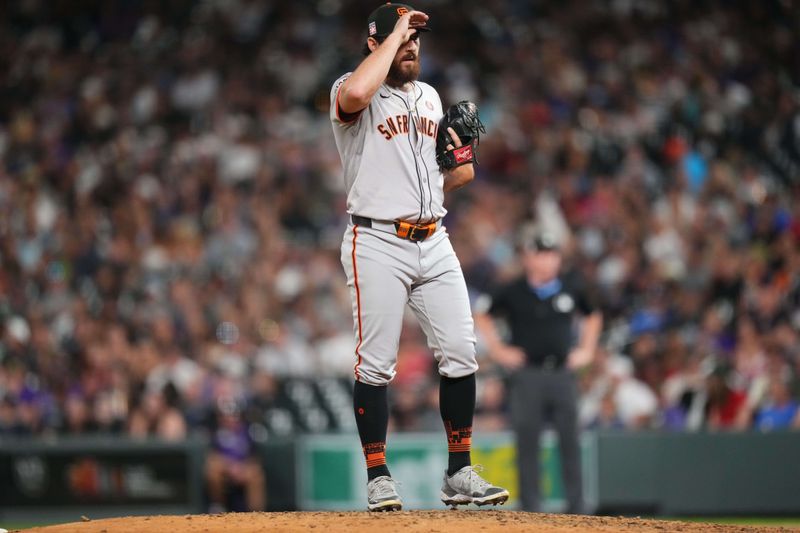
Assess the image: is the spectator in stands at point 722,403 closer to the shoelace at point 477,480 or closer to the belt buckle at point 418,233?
the shoelace at point 477,480

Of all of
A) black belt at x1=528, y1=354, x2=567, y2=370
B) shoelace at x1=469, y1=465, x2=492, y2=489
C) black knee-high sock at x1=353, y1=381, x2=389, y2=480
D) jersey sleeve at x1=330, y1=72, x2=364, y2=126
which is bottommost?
shoelace at x1=469, y1=465, x2=492, y2=489

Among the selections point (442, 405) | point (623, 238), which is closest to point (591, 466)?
point (623, 238)

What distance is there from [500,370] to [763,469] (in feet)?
7.69

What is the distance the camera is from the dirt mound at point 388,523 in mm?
4617

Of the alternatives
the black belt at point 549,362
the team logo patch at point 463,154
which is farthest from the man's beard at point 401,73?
the black belt at point 549,362

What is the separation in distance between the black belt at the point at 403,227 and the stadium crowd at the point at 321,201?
5.35m

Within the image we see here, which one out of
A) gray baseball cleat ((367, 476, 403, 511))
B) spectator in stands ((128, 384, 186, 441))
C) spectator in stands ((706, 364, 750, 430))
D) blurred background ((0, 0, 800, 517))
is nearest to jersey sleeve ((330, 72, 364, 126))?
gray baseball cleat ((367, 476, 403, 511))

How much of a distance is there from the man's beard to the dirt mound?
181 cm

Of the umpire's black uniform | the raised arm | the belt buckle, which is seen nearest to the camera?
the raised arm

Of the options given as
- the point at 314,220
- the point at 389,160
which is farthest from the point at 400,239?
the point at 314,220

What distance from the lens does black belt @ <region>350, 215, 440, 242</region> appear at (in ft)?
16.4

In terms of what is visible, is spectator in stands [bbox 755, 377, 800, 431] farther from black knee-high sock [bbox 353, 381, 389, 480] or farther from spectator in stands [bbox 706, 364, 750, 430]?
black knee-high sock [bbox 353, 381, 389, 480]

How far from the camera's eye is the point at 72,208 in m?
14.0

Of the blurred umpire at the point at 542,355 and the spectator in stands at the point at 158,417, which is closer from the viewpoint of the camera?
the blurred umpire at the point at 542,355
